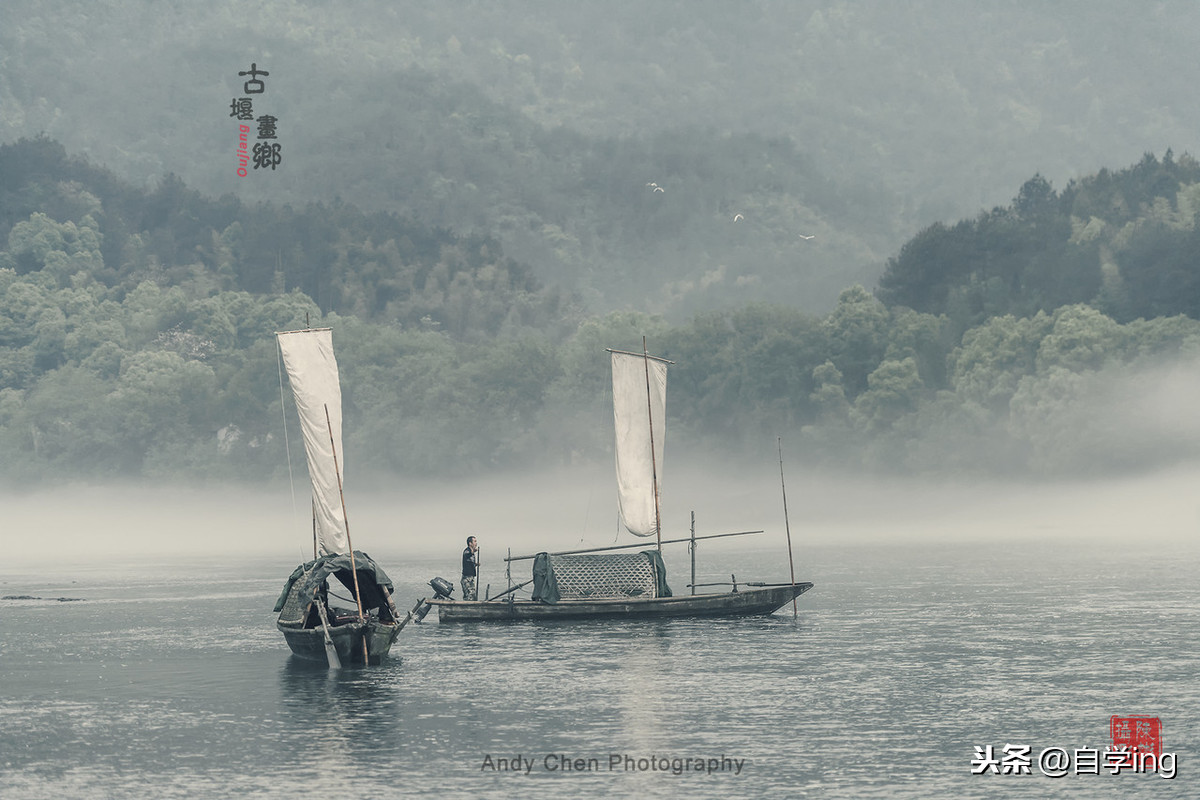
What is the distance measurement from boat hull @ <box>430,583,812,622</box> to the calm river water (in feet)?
2.47

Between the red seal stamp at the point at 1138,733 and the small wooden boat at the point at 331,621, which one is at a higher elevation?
the small wooden boat at the point at 331,621

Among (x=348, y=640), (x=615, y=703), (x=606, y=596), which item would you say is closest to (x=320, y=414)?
(x=348, y=640)

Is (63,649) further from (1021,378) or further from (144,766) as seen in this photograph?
(1021,378)

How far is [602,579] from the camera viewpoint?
2977 inches

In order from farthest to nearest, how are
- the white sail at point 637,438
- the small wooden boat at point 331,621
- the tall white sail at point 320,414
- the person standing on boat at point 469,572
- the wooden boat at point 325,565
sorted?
the white sail at point 637,438, the person standing on boat at point 469,572, the tall white sail at point 320,414, the wooden boat at point 325,565, the small wooden boat at point 331,621

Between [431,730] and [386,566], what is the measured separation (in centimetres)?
9571

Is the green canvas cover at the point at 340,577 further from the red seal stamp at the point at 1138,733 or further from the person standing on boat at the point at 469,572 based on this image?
the red seal stamp at the point at 1138,733

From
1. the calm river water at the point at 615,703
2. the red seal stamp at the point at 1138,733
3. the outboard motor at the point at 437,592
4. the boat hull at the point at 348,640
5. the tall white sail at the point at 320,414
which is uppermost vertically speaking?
the tall white sail at the point at 320,414

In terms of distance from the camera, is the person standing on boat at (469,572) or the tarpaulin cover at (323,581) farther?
the person standing on boat at (469,572)

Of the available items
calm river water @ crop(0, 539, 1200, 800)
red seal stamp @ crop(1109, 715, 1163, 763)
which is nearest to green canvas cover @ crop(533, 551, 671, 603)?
calm river water @ crop(0, 539, 1200, 800)

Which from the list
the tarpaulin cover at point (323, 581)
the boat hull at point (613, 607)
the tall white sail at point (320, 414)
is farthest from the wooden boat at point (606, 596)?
the tall white sail at point (320, 414)

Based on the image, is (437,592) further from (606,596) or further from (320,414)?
(320,414)

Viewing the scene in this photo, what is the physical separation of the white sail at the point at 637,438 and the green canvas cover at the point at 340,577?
62.3ft

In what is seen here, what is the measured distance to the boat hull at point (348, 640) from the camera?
5891 centimetres
